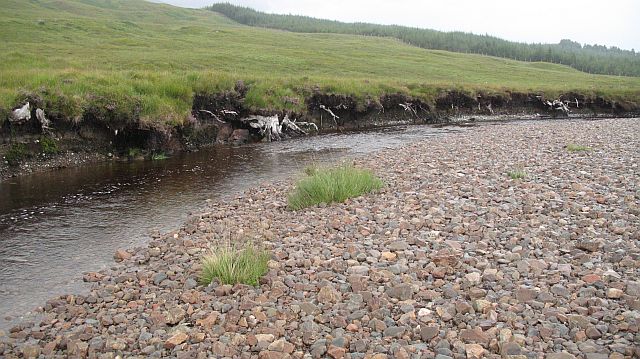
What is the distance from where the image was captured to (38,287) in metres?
10.0

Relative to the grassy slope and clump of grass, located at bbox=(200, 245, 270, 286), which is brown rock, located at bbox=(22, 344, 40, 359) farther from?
the grassy slope

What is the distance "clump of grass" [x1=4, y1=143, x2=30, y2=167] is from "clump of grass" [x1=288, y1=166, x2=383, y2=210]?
47.2ft

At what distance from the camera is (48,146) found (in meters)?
22.5

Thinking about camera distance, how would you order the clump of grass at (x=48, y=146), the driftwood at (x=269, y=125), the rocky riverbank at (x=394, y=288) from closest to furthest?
the rocky riverbank at (x=394, y=288) → the clump of grass at (x=48, y=146) → the driftwood at (x=269, y=125)

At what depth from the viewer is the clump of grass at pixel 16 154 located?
68.4 feet

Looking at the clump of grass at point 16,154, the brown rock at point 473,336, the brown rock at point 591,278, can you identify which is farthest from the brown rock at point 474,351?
the clump of grass at point 16,154

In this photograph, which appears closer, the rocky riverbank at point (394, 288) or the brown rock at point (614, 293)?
the rocky riverbank at point (394, 288)

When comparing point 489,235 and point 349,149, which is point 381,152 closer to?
point 349,149

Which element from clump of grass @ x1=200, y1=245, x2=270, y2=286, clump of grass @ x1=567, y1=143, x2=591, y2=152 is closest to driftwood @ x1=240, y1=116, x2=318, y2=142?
clump of grass @ x1=567, y1=143, x2=591, y2=152

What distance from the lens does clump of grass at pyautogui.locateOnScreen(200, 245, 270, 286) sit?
9016mm

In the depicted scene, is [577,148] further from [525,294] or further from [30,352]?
[30,352]

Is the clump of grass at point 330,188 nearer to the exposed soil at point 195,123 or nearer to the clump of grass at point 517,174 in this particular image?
the clump of grass at point 517,174

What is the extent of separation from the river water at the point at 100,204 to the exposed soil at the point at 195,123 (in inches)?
54.4

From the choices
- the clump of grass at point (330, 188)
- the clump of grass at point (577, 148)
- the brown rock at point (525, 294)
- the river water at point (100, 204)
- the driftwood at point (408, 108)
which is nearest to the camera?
the brown rock at point (525, 294)
